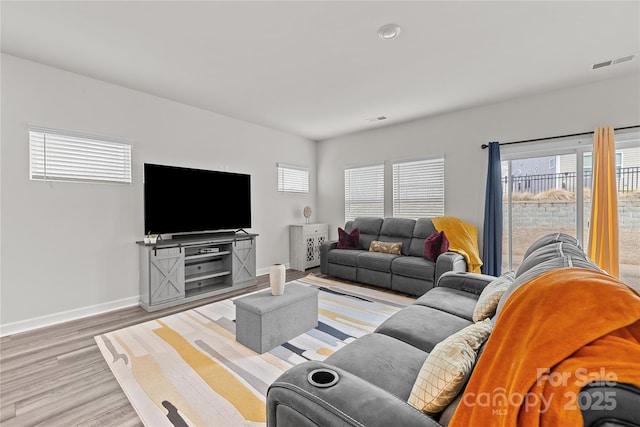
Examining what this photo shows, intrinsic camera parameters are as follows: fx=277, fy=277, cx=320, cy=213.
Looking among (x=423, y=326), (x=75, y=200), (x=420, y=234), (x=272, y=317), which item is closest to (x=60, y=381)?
(x=272, y=317)

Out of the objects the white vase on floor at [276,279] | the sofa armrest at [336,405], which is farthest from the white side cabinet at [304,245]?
the sofa armrest at [336,405]

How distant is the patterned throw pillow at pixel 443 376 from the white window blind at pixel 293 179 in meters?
4.68

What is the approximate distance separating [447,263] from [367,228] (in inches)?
70.0

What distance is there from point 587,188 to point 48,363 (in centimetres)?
592

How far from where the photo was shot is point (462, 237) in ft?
13.4

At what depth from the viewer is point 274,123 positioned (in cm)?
496

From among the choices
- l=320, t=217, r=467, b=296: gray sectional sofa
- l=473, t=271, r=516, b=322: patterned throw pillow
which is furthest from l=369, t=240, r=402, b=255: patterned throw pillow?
l=473, t=271, r=516, b=322: patterned throw pillow

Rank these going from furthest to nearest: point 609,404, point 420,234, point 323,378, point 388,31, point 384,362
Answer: point 420,234 → point 388,31 → point 384,362 → point 323,378 → point 609,404

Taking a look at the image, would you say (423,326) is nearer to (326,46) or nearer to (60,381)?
(326,46)

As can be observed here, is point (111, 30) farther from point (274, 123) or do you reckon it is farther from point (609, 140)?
point (609, 140)

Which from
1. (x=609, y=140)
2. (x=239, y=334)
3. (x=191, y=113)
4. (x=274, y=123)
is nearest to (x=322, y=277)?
(x=239, y=334)

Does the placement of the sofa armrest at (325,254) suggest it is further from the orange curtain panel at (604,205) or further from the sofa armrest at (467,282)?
the orange curtain panel at (604,205)

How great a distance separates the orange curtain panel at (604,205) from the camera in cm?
318

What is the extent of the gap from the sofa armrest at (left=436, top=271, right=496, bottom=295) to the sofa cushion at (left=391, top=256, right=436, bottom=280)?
1005 millimetres
